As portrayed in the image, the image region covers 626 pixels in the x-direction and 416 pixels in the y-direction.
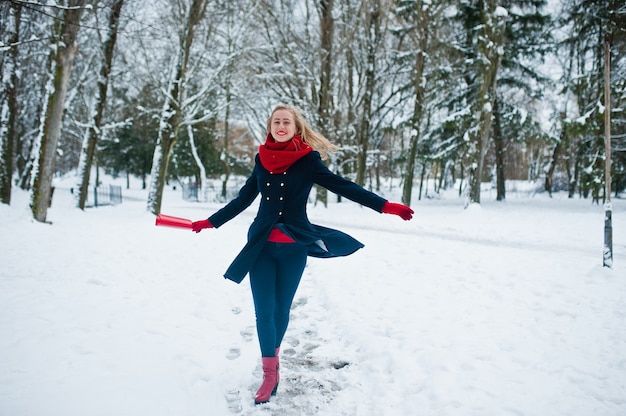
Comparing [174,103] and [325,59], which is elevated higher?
[325,59]

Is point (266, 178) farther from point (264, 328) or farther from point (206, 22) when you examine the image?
point (206, 22)

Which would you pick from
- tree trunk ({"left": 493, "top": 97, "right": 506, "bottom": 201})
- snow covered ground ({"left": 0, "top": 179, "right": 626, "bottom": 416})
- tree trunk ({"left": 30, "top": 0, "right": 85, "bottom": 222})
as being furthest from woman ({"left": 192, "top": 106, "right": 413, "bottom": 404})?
tree trunk ({"left": 493, "top": 97, "right": 506, "bottom": 201})

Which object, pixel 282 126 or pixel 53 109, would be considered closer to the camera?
pixel 282 126

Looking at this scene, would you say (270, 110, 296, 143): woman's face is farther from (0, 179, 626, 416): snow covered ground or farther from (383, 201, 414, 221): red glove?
(0, 179, 626, 416): snow covered ground

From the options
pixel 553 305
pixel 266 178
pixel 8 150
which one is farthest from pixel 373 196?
pixel 8 150

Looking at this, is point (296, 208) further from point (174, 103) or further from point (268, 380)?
point (174, 103)

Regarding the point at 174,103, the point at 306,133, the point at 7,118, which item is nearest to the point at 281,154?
the point at 306,133

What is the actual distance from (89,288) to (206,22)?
10872mm

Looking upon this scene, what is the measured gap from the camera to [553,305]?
4496 mm

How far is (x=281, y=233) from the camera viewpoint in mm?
2668

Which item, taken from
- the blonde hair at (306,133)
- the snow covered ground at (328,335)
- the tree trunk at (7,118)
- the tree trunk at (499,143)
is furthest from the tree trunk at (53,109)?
the tree trunk at (499,143)

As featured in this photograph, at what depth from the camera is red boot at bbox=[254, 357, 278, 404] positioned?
2.62 metres

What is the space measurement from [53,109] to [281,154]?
8725 millimetres

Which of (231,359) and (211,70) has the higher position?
(211,70)
